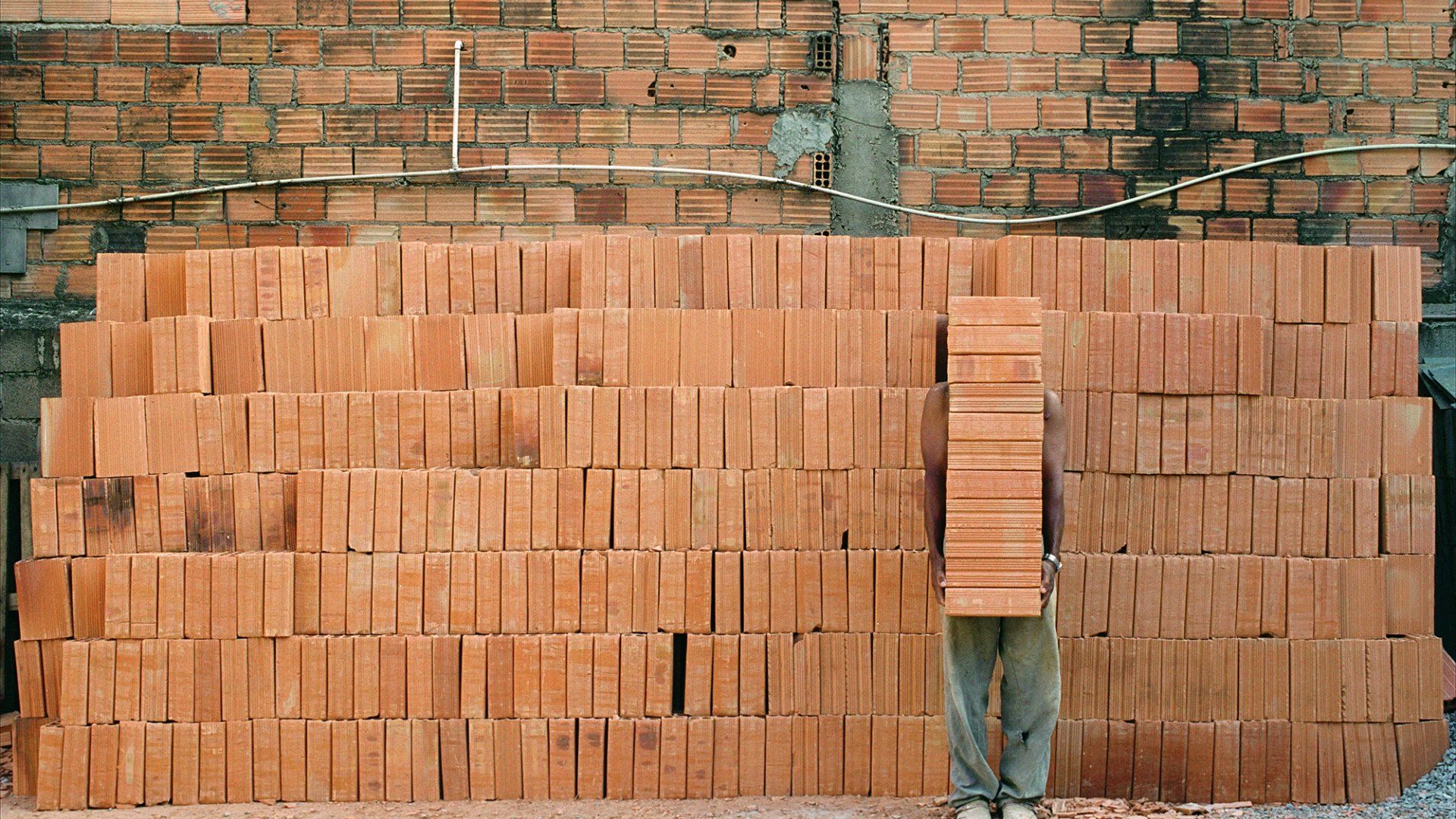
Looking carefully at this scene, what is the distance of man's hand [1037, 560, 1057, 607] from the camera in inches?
163

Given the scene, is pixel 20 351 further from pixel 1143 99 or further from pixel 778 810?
pixel 1143 99

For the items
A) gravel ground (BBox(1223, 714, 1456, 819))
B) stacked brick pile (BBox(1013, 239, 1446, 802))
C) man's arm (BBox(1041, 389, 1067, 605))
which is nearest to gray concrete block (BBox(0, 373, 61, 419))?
stacked brick pile (BBox(1013, 239, 1446, 802))

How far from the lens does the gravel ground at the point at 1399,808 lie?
4746mm

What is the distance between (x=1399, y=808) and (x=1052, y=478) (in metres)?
2.18

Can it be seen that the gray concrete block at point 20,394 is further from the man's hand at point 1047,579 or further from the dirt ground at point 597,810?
A: the man's hand at point 1047,579

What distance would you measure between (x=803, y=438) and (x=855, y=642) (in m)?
0.85

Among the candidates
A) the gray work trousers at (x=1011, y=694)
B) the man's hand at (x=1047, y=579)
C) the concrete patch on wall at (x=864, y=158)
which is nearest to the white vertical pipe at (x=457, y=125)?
the concrete patch on wall at (x=864, y=158)

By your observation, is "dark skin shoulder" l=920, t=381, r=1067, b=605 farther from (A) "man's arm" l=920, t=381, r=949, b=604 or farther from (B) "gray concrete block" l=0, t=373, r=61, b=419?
(B) "gray concrete block" l=0, t=373, r=61, b=419

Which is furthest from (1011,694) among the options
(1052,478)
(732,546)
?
(732,546)

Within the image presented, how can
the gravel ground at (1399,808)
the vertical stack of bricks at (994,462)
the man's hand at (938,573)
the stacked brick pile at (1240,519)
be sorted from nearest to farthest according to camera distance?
1. the vertical stack of bricks at (994,462)
2. the man's hand at (938,573)
3. the gravel ground at (1399,808)
4. the stacked brick pile at (1240,519)

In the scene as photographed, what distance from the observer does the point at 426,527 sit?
486 centimetres

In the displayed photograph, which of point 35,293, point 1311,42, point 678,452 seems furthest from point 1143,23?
point 35,293

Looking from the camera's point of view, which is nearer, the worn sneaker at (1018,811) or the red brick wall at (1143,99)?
the worn sneaker at (1018,811)

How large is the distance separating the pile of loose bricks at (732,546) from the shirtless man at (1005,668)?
48cm
